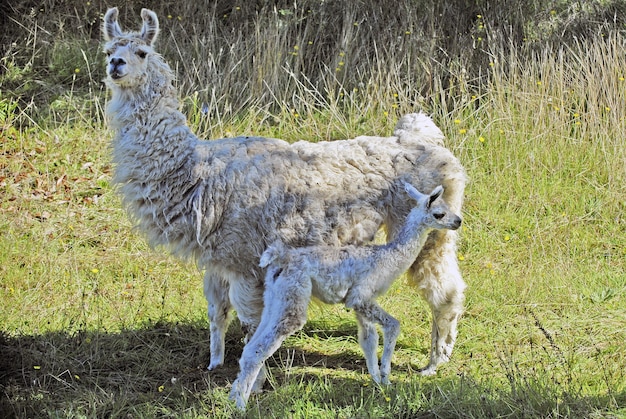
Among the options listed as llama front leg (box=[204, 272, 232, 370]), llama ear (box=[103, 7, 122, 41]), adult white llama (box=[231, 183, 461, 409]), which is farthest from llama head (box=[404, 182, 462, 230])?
llama ear (box=[103, 7, 122, 41])

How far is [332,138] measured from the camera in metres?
8.60

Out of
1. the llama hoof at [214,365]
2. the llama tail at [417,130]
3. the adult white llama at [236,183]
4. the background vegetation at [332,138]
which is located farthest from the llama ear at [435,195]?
the llama hoof at [214,365]

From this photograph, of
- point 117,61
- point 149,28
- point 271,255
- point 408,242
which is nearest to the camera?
point 271,255

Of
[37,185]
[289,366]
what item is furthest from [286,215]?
[37,185]

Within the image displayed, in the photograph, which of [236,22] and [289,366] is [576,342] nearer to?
[289,366]

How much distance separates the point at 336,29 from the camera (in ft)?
33.6

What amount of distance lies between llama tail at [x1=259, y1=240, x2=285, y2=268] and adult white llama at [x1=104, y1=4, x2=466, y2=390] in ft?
0.95

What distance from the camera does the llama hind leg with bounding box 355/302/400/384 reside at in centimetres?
477

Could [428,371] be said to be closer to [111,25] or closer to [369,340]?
[369,340]

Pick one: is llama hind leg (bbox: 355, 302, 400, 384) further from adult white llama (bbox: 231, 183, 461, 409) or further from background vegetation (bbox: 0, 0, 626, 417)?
background vegetation (bbox: 0, 0, 626, 417)

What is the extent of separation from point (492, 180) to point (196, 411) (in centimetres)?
431

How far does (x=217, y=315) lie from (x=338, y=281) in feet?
3.82

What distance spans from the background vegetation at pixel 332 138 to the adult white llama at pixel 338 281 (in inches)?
10.6

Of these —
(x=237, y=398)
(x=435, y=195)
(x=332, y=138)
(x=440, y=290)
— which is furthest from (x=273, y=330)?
(x=332, y=138)
